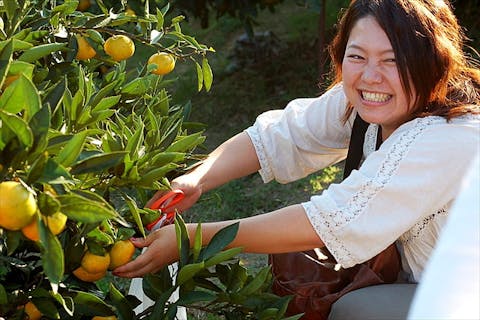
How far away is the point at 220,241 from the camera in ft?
5.12

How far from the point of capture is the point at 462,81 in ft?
6.62

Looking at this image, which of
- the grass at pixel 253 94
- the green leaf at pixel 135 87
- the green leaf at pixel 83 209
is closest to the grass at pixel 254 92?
the grass at pixel 253 94

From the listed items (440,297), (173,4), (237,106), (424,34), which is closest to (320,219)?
(424,34)

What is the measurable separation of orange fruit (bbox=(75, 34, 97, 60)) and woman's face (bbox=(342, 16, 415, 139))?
55 cm

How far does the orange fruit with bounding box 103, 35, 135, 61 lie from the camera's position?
1.80 metres

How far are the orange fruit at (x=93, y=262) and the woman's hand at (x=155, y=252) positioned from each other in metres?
0.13

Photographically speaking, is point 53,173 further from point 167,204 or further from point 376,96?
point 376,96

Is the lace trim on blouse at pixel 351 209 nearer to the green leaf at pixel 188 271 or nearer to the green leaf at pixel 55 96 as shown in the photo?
the green leaf at pixel 188 271

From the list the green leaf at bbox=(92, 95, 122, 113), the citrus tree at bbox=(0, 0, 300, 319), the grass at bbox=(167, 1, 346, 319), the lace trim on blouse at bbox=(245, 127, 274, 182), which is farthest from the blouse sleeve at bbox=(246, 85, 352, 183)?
the grass at bbox=(167, 1, 346, 319)

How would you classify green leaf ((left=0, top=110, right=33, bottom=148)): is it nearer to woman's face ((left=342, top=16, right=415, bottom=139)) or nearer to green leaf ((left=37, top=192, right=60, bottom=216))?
green leaf ((left=37, top=192, right=60, bottom=216))

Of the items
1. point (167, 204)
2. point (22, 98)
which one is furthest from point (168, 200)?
point (22, 98)

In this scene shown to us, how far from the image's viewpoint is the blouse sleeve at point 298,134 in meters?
2.28

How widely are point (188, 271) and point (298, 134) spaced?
0.88 metres

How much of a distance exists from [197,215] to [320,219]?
76.6 inches
